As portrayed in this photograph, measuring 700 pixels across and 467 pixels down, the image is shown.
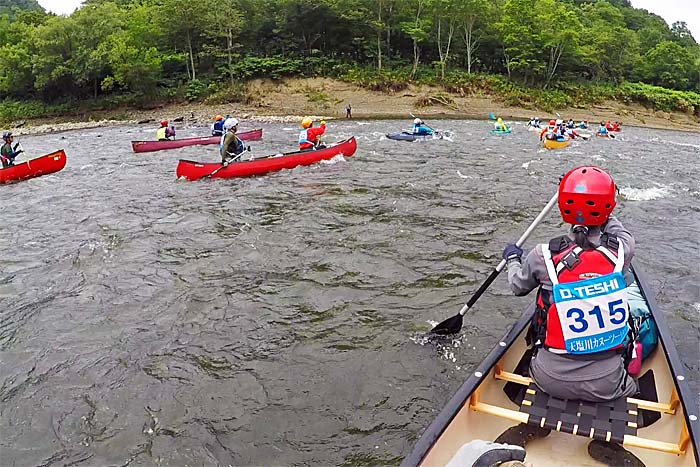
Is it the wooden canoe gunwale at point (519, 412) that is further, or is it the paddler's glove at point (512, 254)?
the paddler's glove at point (512, 254)

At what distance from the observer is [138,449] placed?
16.3 ft

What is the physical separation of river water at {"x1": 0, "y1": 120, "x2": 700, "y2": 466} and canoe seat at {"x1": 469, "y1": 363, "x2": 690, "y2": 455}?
1308 millimetres

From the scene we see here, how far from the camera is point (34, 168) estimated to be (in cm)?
1675

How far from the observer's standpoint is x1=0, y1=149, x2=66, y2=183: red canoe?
1609 centimetres

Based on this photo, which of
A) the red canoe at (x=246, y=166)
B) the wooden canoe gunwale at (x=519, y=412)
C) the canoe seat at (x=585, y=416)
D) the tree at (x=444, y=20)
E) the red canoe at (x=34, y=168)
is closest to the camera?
the wooden canoe gunwale at (x=519, y=412)

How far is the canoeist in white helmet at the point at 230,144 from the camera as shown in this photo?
49.8 feet

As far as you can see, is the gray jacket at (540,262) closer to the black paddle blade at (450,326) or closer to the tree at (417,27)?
the black paddle blade at (450,326)

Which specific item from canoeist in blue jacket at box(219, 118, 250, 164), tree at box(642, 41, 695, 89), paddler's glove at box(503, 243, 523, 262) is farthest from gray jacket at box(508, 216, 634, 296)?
tree at box(642, 41, 695, 89)

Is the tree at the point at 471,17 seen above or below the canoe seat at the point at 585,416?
above

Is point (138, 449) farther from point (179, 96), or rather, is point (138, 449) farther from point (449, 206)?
point (179, 96)

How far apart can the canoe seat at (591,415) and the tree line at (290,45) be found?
1637 inches

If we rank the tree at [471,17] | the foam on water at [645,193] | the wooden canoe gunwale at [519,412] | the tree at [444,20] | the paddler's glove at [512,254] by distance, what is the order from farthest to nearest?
the tree at [444,20], the tree at [471,17], the foam on water at [645,193], the paddler's glove at [512,254], the wooden canoe gunwale at [519,412]

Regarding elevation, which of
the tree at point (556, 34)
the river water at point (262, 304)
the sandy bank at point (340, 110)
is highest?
the tree at point (556, 34)

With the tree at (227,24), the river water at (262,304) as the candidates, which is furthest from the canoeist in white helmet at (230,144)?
the tree at (227,24)
